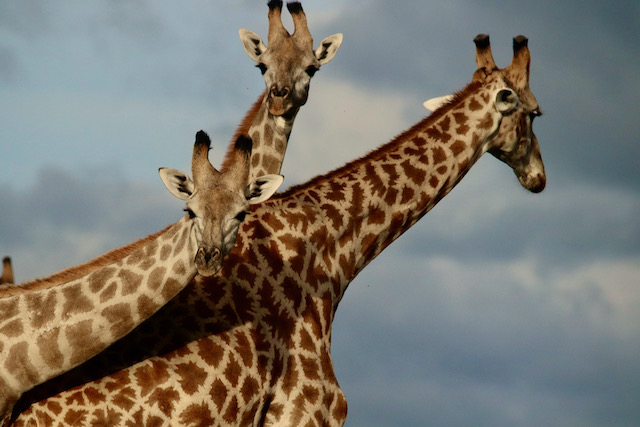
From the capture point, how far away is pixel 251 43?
18453 mm

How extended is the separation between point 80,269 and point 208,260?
2430mm

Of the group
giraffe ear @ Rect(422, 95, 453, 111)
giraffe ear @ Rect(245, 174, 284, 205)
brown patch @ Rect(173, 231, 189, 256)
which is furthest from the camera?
giraffe ear @ Rect(422, 95, 453, 111)

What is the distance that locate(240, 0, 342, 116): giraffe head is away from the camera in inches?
675

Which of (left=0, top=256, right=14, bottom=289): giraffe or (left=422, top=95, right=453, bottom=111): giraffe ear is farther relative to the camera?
(left=0, top=256, right=14, bottom=289): giraffe

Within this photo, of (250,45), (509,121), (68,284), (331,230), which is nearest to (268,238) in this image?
(331,230)

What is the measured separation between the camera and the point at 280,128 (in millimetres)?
17266

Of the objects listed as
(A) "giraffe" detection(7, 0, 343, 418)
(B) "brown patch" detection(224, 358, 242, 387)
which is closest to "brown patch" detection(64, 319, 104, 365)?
(B) "brown patch" detection(224, 358, 242, 387)

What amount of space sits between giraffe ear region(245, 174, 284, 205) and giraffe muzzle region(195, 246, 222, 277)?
96 cm

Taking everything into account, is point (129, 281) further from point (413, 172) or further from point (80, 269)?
point (413, 172)

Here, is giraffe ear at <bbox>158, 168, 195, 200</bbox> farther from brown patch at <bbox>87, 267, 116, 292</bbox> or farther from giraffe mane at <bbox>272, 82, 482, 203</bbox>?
giraffe mane at <bbox>272, 82, 482, 203</bbox>

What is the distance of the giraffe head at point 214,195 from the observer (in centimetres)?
1066

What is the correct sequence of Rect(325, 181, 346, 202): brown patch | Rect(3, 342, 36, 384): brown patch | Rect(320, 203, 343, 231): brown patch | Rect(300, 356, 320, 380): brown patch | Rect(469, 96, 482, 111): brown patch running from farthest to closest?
Rect(469, 96, 482, 111): brown patch, Rect(325, 181, 346, 202): brown patch, Rect(320, 203, 343, 231): brown patch, Rect(300, 356, 320, 380): brown patch, Rect(3, 342, 36, 384): brown patch

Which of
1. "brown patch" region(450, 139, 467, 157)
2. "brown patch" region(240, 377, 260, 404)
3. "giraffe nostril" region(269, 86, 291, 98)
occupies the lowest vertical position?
"brown patch" region(240, 377, 260, 404)

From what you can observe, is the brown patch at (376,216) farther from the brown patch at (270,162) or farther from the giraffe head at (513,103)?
the brown patch at (270,162)
